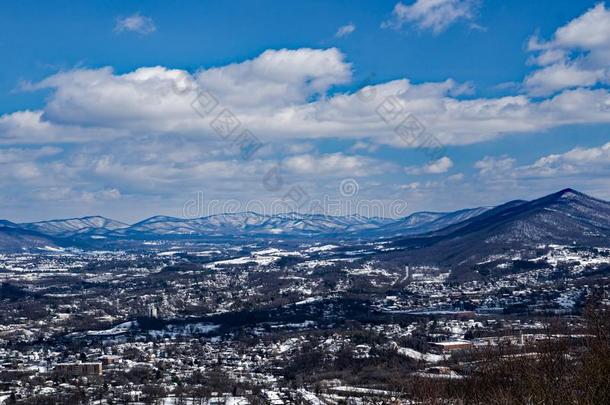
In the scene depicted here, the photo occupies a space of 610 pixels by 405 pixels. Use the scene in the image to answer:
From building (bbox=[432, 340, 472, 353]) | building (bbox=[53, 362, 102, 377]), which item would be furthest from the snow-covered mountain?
building (bbox=[53, 362, 102, 377])

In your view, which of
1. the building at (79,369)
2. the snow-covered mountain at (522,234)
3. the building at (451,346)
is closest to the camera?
the building at (79,369)

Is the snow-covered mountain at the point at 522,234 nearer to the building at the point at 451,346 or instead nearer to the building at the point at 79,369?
the building at the point at 451,346

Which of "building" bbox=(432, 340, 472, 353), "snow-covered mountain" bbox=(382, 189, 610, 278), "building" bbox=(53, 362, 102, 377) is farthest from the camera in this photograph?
"snow-covered mountain" bbox=(382, 189, 610, 278)

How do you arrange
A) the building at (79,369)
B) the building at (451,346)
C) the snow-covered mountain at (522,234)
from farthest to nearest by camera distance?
the snow-covered mountain at (522,234) < the building at (451,346) < the building at (79,369)

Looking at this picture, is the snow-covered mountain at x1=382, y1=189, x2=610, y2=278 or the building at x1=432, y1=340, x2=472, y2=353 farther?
the snow-covered mountain at x1=382, y1=189, x2=610, y2=278

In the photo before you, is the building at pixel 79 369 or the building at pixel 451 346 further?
the building at pixel 451 346

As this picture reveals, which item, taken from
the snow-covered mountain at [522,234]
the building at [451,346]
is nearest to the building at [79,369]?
the building at [451,346]

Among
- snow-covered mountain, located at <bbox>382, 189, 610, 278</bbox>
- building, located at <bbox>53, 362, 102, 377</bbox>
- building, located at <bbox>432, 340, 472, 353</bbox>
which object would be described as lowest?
building, located at <bbox>53, 362, 102, 377</bbox>

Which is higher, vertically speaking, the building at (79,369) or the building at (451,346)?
the building at (451,346)

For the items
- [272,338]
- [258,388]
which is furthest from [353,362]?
[272,338]

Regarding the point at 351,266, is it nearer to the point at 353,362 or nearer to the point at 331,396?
the point at 353,362

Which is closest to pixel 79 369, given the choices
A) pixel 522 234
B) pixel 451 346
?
pixel 451 346

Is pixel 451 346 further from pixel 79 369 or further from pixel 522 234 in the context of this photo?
pixel 522 234

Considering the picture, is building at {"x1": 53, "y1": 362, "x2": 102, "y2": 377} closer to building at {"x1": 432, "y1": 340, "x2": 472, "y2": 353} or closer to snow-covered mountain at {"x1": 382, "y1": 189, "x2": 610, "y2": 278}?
building at {"x1": 432, "y1": 340, "x2": 472, "y2": 353}
